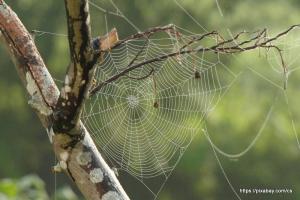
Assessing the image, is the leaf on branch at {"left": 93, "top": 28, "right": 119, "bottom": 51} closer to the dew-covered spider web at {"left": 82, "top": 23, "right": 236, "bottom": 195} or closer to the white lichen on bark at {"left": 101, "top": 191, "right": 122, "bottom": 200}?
the dew-covered spider web at {"left": 82, "top": 23, "right": 236, "bottom": 195}

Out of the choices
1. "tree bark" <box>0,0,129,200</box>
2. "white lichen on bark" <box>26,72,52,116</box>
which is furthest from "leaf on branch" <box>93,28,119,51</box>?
"white lichen on bark" <box>26,72,52,116</box>

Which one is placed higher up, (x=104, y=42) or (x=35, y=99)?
(x=104, y=42)

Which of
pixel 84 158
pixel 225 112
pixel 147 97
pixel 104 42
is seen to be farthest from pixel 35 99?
pixel 225 112

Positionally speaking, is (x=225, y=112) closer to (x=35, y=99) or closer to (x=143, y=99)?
(x=143, y=99)

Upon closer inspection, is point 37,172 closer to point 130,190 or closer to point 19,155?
point 19,155

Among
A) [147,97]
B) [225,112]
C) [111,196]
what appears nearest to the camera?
[111,196]
